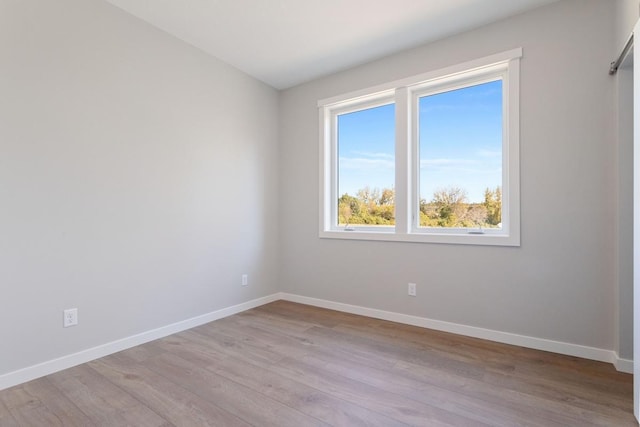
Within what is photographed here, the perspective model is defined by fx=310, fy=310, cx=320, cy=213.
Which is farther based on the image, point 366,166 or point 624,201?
point 366,166

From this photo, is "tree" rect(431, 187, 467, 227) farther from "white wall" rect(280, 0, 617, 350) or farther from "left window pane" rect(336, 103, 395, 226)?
"left window pane" rect(336, 103, 395, 226)

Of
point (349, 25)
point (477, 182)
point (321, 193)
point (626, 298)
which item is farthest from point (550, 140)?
point (321, 193)

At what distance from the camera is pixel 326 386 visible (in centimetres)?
191

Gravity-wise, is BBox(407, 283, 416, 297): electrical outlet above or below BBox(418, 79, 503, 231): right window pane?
below

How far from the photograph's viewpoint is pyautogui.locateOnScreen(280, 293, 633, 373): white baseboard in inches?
85.4

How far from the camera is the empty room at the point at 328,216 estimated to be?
187 centimetres

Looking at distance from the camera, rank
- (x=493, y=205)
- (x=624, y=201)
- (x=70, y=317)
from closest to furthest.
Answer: (x=624, y=201)
(x=70, y=317)
(x=493, y=205)

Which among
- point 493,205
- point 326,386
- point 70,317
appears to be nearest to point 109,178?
point 70,317

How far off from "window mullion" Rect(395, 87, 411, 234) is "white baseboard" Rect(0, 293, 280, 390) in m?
2.00

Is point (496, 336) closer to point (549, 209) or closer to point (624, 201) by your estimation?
point (549, 209)

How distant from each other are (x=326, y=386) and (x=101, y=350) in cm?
170

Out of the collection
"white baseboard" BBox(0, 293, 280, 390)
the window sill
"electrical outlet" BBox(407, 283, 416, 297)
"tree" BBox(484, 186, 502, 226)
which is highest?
"tree" BBox(484, 186, 502, 226)

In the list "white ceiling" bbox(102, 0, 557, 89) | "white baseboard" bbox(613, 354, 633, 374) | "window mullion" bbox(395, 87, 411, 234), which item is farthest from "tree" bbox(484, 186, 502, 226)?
"white ceiling" bbox(102, 0, 557, 89)

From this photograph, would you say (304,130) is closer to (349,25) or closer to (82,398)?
(349,25)
